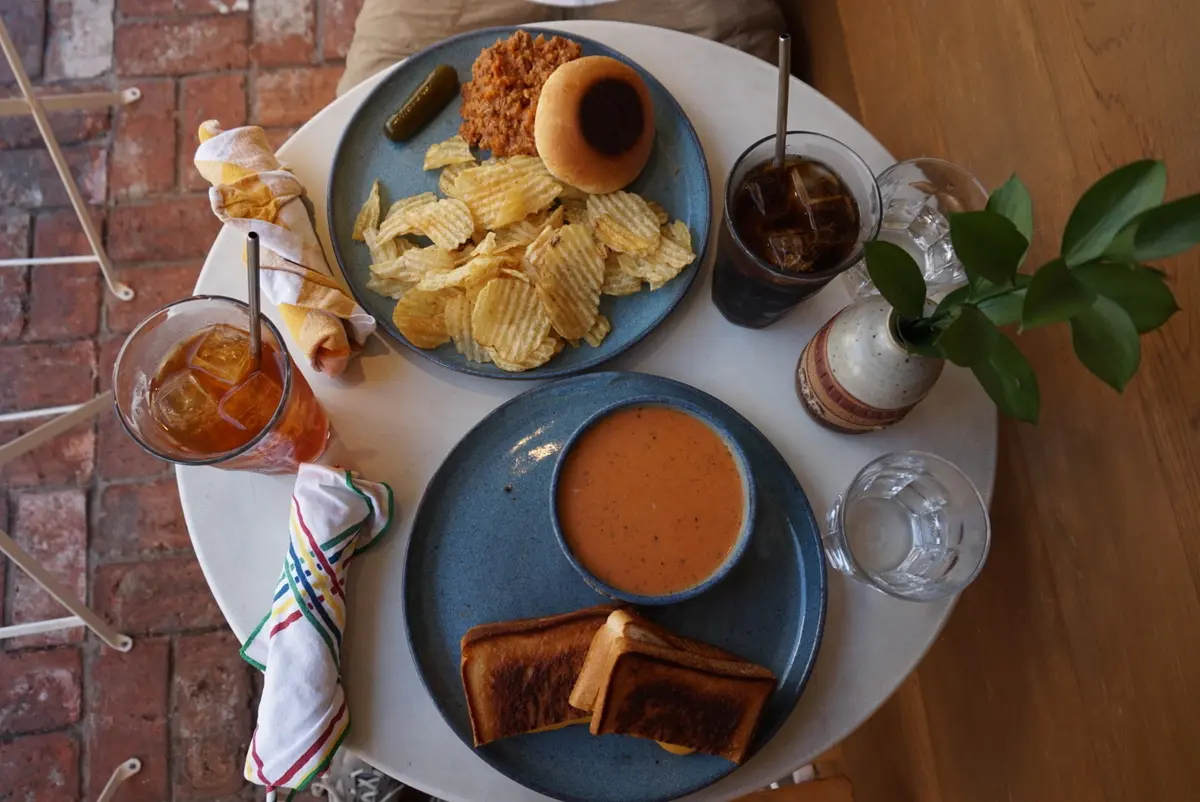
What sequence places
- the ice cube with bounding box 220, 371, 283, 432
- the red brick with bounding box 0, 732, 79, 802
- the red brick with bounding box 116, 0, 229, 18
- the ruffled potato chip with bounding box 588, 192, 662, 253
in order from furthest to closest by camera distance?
the red brick with bounding box 116, 0, 229, 18 → the red brick with bounding box 0, 732, 79, 802 → the ruffled potato chip with bounding box 588, 192, 662, 253 → the ice cube with bounding box 220, 371, 283, 432

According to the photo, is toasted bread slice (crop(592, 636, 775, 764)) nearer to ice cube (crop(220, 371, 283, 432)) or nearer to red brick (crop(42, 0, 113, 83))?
ice cube (crop(220, 371, 283, 432))

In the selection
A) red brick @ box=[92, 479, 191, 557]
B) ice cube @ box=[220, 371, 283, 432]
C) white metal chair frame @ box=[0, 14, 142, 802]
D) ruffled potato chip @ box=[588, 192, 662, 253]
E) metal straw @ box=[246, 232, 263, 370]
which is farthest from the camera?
red brick @ box=[92, 479, 191, 557]

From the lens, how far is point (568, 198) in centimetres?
112

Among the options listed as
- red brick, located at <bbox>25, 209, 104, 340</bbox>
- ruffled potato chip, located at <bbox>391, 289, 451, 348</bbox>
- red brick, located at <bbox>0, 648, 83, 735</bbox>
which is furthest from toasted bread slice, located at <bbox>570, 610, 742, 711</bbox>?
red brick, located at <bbox>25, 209, 104, 340</bbox>

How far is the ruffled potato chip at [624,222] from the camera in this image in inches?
41.2

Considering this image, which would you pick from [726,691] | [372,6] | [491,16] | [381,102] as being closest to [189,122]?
[372,6]

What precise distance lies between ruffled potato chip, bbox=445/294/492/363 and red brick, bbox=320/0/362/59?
1.52m

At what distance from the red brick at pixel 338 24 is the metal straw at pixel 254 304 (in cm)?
156

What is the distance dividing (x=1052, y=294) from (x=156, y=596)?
198cm

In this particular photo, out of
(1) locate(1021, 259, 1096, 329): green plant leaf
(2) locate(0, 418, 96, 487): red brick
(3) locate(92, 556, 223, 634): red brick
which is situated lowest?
(3) locate(92, 556, 223, 634): red brick

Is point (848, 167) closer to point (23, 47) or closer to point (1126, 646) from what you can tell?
point (1126, 646)

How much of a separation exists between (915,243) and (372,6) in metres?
1.27

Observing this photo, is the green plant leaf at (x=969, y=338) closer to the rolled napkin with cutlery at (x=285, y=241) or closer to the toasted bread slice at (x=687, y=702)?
the toasted bread slice at (x=687, y=702)

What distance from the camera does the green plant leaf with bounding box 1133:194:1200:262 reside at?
517mm
